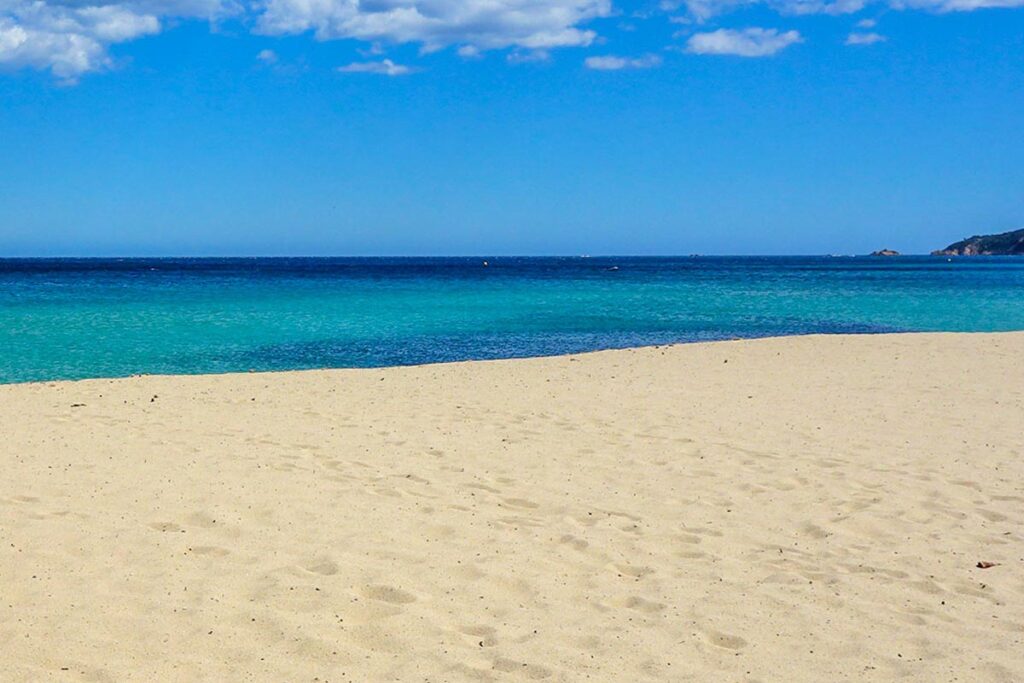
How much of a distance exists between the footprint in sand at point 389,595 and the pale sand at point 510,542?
13 mm

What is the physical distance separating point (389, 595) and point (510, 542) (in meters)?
1.09

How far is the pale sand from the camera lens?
4.09 meters

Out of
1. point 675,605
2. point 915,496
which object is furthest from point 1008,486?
point 675,605

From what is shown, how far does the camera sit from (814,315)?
32031 millimetres

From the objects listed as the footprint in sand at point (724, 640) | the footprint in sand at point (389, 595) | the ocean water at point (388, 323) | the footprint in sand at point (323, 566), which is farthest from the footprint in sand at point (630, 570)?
the ocean water at point (388, 323)

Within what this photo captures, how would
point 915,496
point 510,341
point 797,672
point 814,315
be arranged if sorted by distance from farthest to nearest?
point 814,315 → point 510,341 → point 915,496 → point 797,672

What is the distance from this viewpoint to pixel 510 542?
560 cm

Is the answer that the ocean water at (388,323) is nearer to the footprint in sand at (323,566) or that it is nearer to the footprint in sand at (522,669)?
the footprint in sand at (323,566)

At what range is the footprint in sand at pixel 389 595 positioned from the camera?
4.67 metres

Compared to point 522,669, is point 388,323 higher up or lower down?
higher up

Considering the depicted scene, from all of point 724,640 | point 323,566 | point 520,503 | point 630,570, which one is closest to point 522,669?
point 724,640

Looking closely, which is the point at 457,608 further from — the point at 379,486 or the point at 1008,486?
the point at 1008,486

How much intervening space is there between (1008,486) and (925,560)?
85.6 inches

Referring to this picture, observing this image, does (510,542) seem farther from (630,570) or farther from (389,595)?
(389,595)
